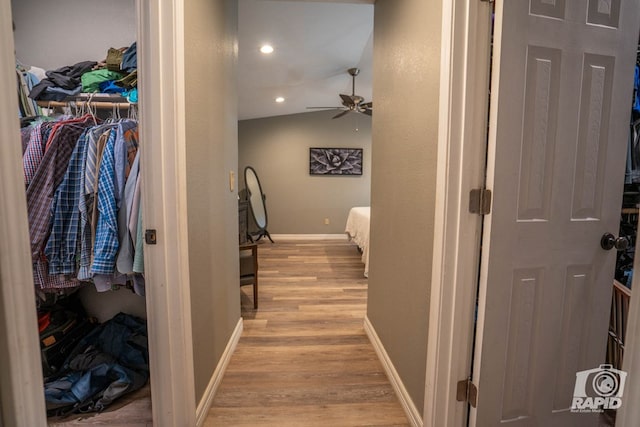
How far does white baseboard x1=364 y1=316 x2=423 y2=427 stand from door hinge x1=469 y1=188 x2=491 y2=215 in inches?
39.3

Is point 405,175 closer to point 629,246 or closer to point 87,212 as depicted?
point 629,246

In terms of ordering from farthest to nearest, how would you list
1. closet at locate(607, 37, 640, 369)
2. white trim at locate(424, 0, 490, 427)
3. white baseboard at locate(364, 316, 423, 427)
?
closet at locate(607, 37, 640, 369) → white baseboard at locate(364, 316, 423, 427) → white trim at locate(424, 0, 490, 427)

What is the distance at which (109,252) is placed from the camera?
132cm

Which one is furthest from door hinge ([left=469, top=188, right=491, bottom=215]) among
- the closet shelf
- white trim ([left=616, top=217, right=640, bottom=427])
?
the closet shelf

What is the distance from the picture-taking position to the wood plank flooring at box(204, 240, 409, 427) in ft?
4.89

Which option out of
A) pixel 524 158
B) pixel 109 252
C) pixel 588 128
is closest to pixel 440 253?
pixel 524 158

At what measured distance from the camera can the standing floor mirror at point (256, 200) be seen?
17.3 ft

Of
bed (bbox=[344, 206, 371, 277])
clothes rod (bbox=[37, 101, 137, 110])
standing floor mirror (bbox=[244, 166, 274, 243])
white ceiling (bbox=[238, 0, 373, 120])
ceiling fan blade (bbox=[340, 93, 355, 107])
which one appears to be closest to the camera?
clothes rod (bbox=[37, 101, 137, 110])

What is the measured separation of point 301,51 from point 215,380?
331cm

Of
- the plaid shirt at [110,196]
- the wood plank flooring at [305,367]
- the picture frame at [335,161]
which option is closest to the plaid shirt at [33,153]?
the plaid shirt at [110,196]

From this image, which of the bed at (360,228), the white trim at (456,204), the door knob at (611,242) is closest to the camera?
the white trim at (456,204)

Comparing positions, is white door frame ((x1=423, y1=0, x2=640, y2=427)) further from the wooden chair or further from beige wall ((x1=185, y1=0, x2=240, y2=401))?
the wooden chair

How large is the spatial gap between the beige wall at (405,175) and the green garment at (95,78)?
5.33 feet

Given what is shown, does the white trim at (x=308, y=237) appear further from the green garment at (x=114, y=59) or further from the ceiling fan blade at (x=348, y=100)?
the green garment at (x=114, y=59)
